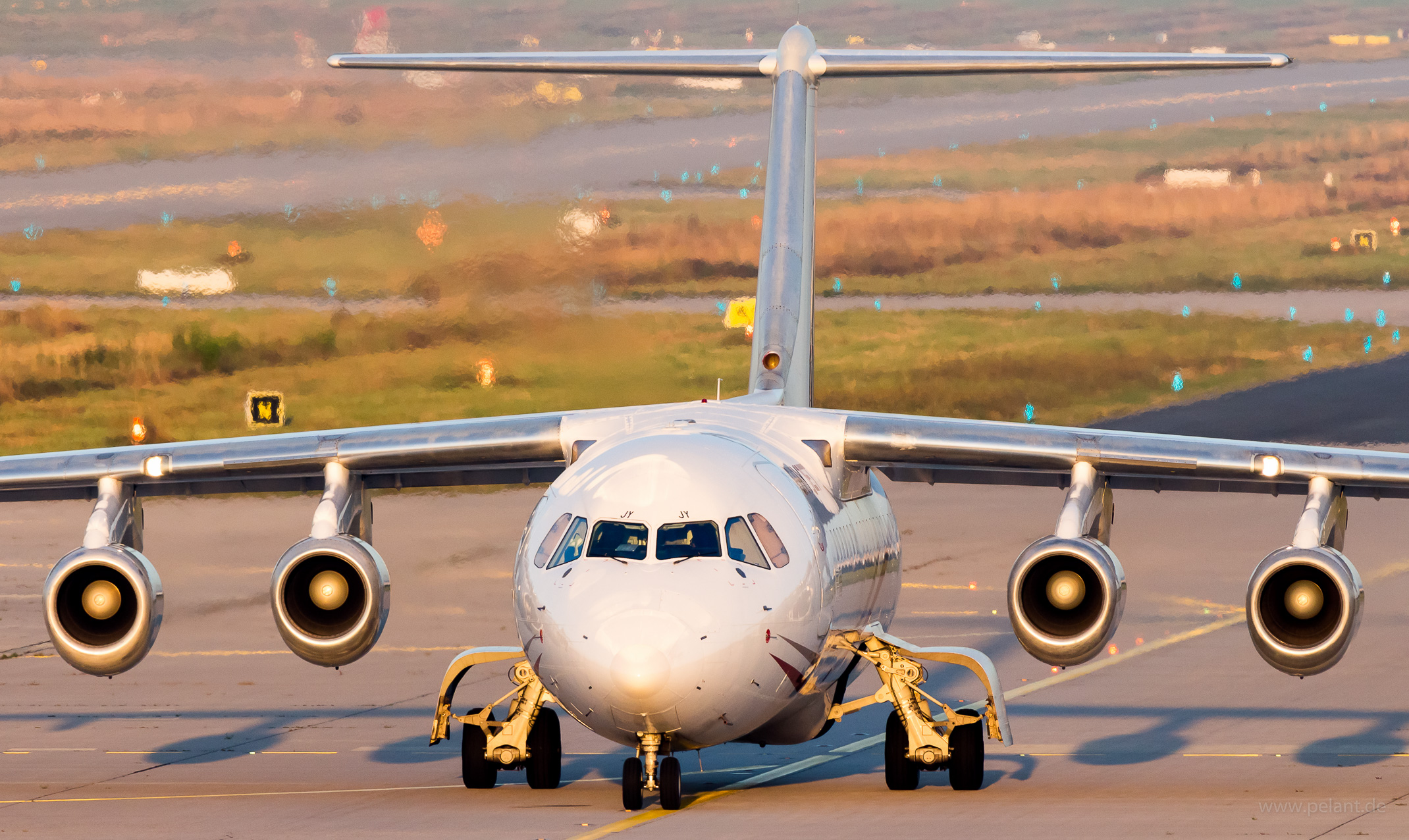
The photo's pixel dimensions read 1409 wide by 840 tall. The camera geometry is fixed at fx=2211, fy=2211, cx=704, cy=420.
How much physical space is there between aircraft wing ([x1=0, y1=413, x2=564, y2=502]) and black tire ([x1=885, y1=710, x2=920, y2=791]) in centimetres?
360

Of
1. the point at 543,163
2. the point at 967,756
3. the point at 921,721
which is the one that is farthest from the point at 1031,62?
the point at 543,163

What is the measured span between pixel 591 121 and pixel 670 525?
26.6 m

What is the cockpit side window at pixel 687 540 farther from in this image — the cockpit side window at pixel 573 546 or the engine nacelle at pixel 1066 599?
the engine nacelle at pixel 1066 599

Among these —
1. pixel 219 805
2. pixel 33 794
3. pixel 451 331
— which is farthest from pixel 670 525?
pixel 451 331

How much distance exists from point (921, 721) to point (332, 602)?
486 centimetres

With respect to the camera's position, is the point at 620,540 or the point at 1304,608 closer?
the point at 620,540

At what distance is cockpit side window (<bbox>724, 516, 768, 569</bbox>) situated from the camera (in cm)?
1529

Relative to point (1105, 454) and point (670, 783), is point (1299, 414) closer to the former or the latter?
point (1105, 454)

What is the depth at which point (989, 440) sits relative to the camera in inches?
711

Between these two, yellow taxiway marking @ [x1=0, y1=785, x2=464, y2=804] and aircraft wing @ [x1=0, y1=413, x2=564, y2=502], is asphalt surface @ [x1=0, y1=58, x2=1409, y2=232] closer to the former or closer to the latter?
aircraft wing @ [x1=0, y1=413, x2=564, y2=502]

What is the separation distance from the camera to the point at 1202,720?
2192 centimetres

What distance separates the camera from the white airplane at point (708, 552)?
1490 centimetres

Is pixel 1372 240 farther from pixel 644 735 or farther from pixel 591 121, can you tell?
pixel 644 735

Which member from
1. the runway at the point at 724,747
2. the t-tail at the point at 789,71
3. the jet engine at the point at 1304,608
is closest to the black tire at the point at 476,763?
the runway at the point at 724,747
